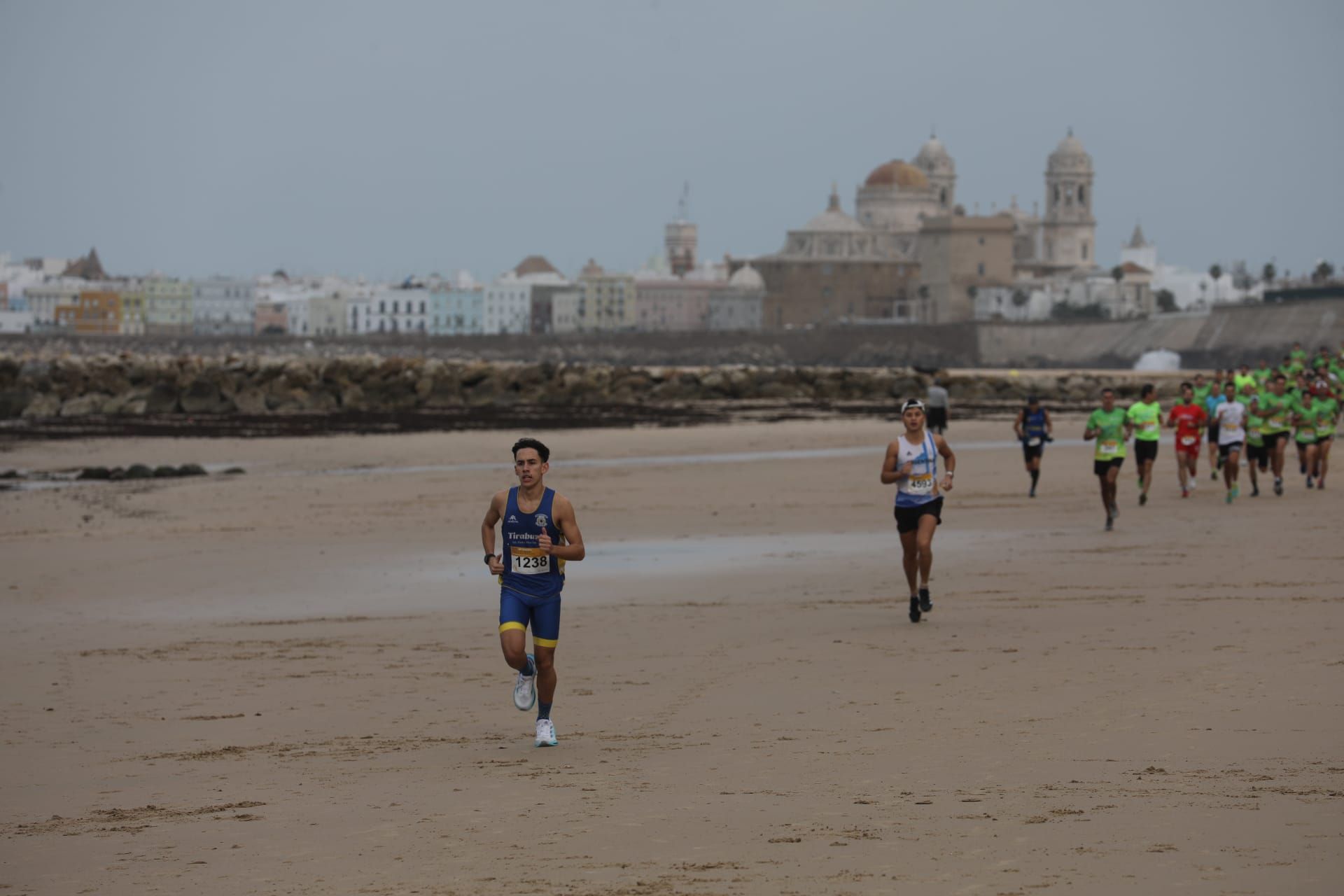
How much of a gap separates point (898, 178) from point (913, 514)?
466 ft

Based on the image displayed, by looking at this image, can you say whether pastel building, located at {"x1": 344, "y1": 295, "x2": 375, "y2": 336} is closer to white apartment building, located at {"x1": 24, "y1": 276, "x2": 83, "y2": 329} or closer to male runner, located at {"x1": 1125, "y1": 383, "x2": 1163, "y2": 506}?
white apartment building, located at {"x1": 24, "y1": 276, "x2": 83, "y2": 329}

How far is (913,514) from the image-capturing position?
1004 centimetres

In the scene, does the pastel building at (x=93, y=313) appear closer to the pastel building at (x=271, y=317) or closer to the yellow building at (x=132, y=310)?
the yellow building at (x=132, y=310)

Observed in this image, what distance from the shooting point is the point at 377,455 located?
2634 cm

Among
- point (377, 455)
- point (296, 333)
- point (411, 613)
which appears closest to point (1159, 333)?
point (296, 333)

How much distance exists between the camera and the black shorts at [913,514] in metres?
10.0

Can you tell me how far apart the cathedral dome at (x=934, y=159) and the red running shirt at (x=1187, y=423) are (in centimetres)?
14056

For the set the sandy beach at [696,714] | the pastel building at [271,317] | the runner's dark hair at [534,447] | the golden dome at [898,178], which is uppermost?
the golden dome at [898,178]

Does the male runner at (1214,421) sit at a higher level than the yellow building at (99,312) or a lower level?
lower

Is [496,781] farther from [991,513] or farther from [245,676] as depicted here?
[991,513]

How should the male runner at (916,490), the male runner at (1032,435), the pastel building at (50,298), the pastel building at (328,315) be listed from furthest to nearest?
the pastel building at (50,298) < the pastel building at (328,315) < the male runner at (1032,435) < the male runner at (916,490)

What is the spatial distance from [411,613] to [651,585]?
1.72m

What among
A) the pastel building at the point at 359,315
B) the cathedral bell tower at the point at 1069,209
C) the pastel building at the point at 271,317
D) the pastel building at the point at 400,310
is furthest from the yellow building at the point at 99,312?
the cathedral bell tower at the point at 1069,209

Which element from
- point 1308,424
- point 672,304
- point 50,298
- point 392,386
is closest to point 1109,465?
point 1308,424
